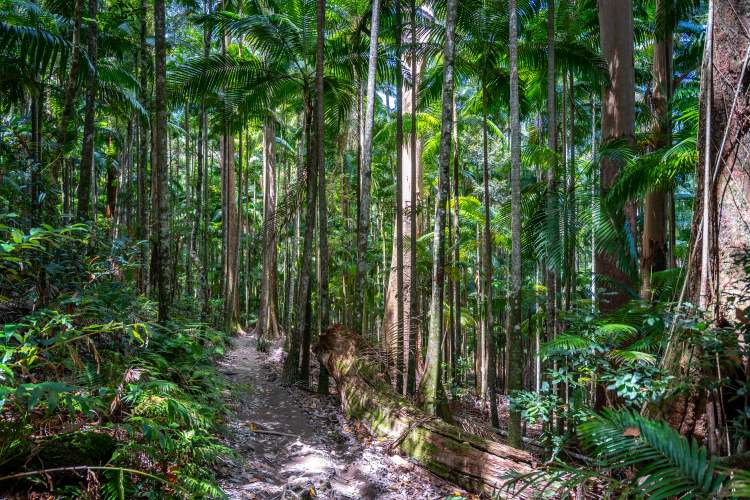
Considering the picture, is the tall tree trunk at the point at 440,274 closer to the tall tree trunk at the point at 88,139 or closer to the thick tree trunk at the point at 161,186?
the thick tree trunk at the point at 161,186

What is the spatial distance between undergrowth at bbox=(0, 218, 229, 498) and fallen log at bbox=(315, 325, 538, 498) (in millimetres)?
2259

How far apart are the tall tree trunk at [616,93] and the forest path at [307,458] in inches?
183

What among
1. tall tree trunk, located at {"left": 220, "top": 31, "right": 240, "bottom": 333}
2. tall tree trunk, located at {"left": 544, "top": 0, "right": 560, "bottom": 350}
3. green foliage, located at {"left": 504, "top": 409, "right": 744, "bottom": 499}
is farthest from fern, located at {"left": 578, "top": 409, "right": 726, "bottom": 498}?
tall tree trunk, located at {"left": 220, "top": 31, "right": 240, "bottom": 333}

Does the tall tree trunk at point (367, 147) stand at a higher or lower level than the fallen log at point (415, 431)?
higher

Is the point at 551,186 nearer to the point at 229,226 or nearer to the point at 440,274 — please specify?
the point at 440,274

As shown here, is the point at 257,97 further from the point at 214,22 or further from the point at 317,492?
the point at 317,492

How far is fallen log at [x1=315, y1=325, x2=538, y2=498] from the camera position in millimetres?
4891

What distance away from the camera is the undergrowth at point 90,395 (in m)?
3.09

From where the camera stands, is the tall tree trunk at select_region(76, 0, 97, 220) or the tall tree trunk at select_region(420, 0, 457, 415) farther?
the tall tree trunk at select_region(420, 0, 457, 415)

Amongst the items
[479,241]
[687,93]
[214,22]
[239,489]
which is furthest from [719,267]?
[687,93]

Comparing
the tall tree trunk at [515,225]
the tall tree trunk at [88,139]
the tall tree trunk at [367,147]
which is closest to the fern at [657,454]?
the tall tree trunk at [515,225]

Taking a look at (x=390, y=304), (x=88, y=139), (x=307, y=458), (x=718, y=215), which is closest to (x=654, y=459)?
(x=718, y=215)

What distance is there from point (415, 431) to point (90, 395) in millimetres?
3800

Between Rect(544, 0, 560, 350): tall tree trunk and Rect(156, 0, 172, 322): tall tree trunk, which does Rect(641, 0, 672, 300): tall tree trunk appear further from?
Rect(156, 0, 172, 322): tall tree trunk
